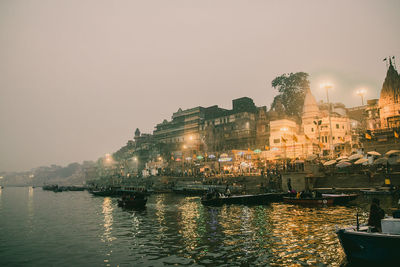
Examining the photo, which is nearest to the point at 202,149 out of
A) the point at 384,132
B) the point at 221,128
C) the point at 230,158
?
the point at 221,128

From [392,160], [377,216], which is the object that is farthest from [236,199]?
[392,160]

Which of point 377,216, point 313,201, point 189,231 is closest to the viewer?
point 377,216

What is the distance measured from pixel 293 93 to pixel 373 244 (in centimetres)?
7298

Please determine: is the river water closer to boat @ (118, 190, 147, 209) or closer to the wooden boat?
the wooden boat

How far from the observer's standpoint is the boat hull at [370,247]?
9.96 metres

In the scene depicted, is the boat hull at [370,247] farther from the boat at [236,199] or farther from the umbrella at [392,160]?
the umbrella at [392,160]

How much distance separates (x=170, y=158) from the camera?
97125mm

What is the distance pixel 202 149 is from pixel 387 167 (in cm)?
6006

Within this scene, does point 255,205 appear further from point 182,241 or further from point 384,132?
point 384,132

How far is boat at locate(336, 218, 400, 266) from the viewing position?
9.98m

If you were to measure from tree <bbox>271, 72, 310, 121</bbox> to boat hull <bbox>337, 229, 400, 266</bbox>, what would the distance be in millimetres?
68750

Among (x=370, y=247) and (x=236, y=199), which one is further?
(x=236, y=199)

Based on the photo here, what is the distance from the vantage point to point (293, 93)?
257 ft

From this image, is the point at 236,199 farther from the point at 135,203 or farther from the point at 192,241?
the point at 192,241
